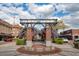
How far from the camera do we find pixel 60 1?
23.8 feet

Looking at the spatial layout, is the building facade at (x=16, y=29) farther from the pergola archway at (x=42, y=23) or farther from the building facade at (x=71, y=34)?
the building facade at (x=71, y=34)

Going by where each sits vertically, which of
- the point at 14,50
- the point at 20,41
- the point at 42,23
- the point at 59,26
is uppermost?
the point at 42,23

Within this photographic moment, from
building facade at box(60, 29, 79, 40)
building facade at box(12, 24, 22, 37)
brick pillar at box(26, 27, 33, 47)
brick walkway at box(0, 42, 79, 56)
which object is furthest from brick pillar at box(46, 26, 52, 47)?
building facade at box(12, 24, 22, 37)

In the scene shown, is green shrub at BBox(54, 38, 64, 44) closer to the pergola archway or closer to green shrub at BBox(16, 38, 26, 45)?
the pergola archway

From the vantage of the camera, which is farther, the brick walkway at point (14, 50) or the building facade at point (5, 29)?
the building facade at point (5, 29)

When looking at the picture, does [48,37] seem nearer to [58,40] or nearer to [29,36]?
[58,40]

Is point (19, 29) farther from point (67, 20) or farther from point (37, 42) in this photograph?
point (67, 20)

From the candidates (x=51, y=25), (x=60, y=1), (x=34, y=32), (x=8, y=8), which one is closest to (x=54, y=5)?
(x=60, y=1)

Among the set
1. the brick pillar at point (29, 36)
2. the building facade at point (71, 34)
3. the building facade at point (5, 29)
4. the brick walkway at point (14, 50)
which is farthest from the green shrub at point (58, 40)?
the building facade at point (5, 29)

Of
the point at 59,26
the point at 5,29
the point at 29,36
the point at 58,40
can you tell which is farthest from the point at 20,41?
the point at 59,26

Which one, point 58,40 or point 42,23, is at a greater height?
Result: point 42,23

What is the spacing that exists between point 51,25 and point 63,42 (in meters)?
0.86

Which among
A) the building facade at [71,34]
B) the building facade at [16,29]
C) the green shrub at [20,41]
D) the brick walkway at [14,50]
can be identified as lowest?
the brick walkway at [14,50]

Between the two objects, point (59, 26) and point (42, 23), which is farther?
point (59, 26)
